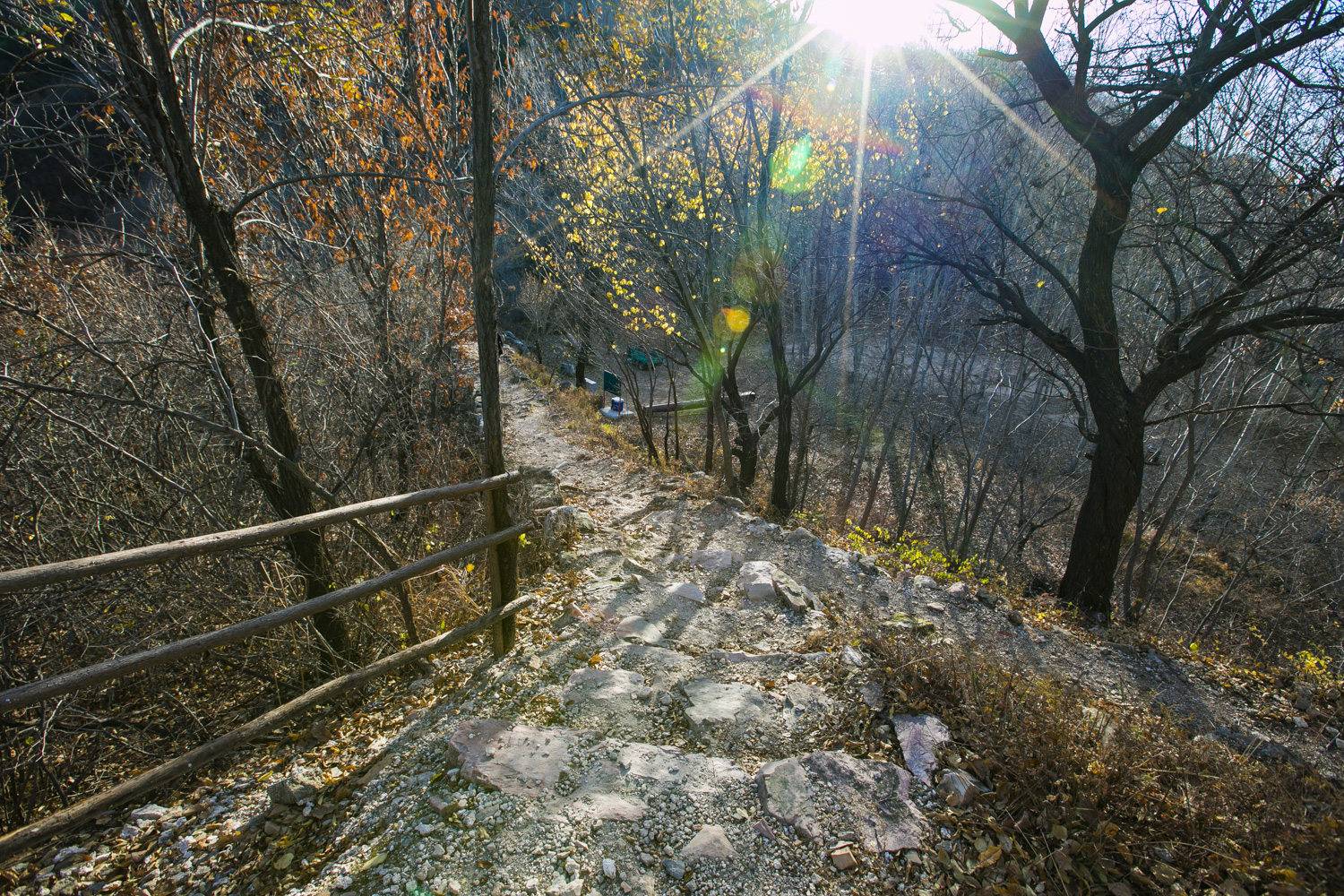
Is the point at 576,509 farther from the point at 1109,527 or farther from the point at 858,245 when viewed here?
the point at 858,245

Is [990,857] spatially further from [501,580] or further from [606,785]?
[501,580]

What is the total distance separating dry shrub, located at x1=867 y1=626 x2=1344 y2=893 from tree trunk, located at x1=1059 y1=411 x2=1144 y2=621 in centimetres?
390

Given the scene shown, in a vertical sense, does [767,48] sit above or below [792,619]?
above

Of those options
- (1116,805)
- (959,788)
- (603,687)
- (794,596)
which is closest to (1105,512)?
(794,596)

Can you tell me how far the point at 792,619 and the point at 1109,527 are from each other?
4.89m

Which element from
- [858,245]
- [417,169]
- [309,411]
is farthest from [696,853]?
[858,245]

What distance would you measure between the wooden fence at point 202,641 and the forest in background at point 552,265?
76 centimetres

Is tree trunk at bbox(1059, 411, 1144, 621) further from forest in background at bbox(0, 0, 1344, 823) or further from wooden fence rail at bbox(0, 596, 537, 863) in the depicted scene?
wooden fence rail at bbox(0, 596, 537, 863)

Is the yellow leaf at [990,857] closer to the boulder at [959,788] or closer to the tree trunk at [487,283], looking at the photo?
the boulder at [959,788]

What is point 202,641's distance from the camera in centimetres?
223

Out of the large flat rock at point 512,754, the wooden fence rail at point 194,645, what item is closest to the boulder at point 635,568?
the wooden fence rail at point 194,645

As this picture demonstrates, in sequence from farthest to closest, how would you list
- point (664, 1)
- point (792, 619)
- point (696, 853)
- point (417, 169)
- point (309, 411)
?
point (664, 1), point (417, 169), point (309, 411), point (792, 619), point (696, 853)

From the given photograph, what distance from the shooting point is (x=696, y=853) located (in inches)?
92.7

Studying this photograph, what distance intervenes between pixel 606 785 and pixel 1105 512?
702 centimetres
